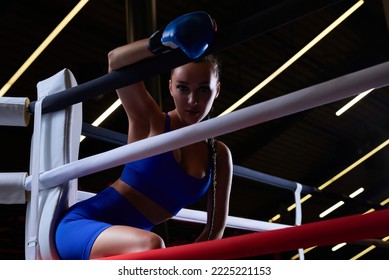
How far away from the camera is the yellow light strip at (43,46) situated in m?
4.71

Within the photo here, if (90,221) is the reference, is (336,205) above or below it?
above

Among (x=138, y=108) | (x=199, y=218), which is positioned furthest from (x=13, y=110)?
(x=199, y=218)

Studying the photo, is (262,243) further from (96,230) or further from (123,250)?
(96,230)

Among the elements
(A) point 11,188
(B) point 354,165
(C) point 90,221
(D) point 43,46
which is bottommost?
(C) point 90,221

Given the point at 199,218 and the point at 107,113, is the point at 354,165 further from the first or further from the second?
the point at 199,218

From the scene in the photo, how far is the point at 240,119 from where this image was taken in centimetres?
85

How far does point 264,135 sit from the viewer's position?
741 cm

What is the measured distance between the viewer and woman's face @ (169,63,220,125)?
1.20 m

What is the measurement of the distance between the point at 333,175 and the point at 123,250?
804 cm

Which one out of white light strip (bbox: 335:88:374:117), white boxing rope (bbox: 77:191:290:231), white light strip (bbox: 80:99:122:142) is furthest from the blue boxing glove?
white light strip (bbox: 335:88:374:117)

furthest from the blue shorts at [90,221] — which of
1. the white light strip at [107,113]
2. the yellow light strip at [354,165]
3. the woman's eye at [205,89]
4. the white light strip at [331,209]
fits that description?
the white light strip at [331,209]

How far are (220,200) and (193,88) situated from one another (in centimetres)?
34

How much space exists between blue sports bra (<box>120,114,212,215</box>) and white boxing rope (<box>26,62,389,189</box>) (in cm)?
15
